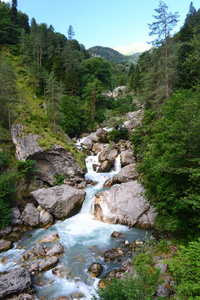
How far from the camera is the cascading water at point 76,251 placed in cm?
902

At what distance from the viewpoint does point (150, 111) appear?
20.3 m

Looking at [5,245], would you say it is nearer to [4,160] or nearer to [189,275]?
[4,160]

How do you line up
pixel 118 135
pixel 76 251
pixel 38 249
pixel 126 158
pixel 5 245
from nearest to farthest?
1. pixel 38 249
2. pixel 76 251
3. pixel 5 245
4. pixel 126 158
5. pixel 118 135

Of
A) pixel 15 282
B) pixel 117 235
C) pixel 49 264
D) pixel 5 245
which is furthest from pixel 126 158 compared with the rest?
pixel 15 282

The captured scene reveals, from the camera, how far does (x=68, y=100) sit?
1314 inches

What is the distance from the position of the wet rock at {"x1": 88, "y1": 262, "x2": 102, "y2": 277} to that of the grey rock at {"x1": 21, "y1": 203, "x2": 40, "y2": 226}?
7.14 meters

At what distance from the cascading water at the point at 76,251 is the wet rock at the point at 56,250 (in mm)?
337

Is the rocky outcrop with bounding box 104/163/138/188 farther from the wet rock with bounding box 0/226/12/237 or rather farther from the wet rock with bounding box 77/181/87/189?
the wet rock with bounding box 0/226/12/237

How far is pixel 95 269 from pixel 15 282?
4316 millimetres

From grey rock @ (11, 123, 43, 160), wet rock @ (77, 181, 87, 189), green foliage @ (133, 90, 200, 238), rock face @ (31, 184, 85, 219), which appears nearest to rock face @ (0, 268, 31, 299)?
rock face @ (31, 184, 85, 219)

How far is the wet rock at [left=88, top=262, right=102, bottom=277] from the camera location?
973 cm

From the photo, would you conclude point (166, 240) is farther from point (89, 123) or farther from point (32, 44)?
point (32, 44)

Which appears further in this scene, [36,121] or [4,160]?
[36,121]

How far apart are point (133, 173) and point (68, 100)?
2127cm
